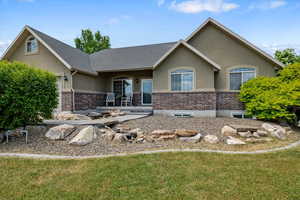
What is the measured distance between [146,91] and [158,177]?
32.2 ft

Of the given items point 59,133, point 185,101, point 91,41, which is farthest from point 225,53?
point 91,41

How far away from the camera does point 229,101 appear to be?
1024cm

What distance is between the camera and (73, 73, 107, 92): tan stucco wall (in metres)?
10.9

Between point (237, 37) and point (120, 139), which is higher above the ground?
point (237, 37)

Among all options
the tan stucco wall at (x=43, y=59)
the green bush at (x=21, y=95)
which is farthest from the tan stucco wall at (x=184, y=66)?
the green bush at (x=21, y=95)

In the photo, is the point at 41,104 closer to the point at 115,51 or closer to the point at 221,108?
the point at 221,108

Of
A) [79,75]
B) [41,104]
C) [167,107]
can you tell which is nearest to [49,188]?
[41,104]

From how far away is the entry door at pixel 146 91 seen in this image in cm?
1277

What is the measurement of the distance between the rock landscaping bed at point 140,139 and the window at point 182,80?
10.3 ft

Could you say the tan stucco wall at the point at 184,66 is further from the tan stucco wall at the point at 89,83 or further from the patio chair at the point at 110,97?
the tan stucco wall at the point at 89,83

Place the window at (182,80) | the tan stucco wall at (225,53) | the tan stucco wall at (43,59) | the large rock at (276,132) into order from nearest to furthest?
the large rock at (276,132)
the window at (182,80)
the tan stucco wall at (225,53)
the tan stucco wall at (43,59)

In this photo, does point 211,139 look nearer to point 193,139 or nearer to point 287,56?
point 193,139

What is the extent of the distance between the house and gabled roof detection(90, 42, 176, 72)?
9 cm

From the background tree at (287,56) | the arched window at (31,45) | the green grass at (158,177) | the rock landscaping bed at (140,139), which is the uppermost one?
the background tree at (287,56)
